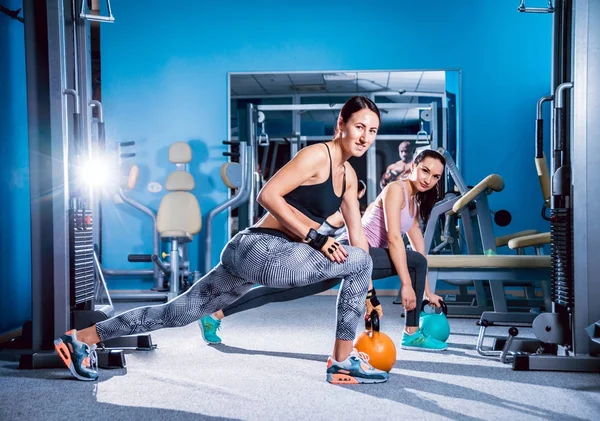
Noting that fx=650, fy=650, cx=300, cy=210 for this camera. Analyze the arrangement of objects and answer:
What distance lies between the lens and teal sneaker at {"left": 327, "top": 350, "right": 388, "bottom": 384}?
263 centimetres

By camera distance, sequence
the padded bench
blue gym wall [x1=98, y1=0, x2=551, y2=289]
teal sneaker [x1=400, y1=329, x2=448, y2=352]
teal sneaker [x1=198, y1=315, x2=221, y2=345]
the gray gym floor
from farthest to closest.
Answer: blue gym wall [x1=98, y1=0, x2=551, y2=289] → the padded bench → teal sneaker [x1=198, y1=315, x2=221, y2=345] → teal sneaker [x1=400, y1=329, x2=448, y2=352] → the gray gym floor

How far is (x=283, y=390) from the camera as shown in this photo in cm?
254

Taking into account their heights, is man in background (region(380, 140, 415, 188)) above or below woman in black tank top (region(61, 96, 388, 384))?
above

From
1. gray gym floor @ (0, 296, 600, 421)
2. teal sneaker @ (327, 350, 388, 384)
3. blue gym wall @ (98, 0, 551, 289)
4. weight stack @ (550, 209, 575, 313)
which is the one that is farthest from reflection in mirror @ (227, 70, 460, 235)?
teal sneaker @ (327, 350, 388, 384)

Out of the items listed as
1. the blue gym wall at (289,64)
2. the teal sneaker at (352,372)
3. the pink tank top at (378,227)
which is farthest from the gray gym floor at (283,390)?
the blue gym wall at (289,64)

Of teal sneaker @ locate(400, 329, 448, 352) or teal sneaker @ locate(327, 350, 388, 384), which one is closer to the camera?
teal sneaker @ locate(327, 350, 388, 384)

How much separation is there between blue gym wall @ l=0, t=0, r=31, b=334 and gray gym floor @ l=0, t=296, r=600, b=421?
1007 mm

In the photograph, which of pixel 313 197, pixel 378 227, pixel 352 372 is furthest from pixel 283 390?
pixel 378 227

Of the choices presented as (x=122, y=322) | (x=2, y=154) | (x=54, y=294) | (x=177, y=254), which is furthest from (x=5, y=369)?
(x=177, y=254)

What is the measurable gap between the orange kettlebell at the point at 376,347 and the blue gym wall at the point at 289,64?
407 cm

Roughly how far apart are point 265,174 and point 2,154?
4364 millimetres

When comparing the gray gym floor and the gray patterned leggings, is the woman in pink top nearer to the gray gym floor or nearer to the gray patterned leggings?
the gray gym floor

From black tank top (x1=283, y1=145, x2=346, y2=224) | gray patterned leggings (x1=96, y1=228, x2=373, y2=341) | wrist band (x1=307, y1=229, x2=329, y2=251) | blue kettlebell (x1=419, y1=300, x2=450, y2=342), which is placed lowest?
blue kettlebell (x1=419, y1=300, x2=450, y2=342)

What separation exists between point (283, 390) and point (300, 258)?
539 millimetres
